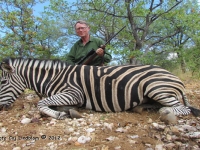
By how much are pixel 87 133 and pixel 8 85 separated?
6.10ft

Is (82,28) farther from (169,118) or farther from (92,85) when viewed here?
(169,118)

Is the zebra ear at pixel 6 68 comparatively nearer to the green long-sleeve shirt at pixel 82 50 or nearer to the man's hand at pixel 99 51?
the green long-sleeve shirt at pixel 82 50

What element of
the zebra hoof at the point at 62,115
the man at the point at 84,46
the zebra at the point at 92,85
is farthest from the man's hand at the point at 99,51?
the zebra hoof at the point at 62,115

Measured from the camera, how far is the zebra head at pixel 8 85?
3.48 metres

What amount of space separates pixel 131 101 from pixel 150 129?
0.82 meters

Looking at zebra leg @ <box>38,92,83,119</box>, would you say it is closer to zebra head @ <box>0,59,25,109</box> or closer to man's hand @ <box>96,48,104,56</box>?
zebra head @ <box>0,59,25,109</box>

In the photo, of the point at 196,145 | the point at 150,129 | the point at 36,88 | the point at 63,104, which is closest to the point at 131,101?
the point at 150,129

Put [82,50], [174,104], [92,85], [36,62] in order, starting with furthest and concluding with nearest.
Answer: [82,50], [36,62], [92,85], [174,104]

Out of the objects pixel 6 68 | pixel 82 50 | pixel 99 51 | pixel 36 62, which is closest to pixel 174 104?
pixel 99 51

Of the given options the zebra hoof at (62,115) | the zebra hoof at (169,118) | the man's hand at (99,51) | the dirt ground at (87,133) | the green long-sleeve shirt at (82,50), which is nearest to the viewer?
the dirt ground at (87,133)

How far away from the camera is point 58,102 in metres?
3.16

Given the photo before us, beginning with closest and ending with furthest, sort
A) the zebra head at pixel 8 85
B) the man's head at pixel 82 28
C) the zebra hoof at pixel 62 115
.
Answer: the zebra hoof at pixel 62 115 → the zebra head at pixel 8 85 → the man's head at pixel 82 28

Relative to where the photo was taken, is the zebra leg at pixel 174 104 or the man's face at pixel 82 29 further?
the man's face at pixel 82 29

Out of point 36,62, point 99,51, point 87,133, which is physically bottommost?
point 87,133
